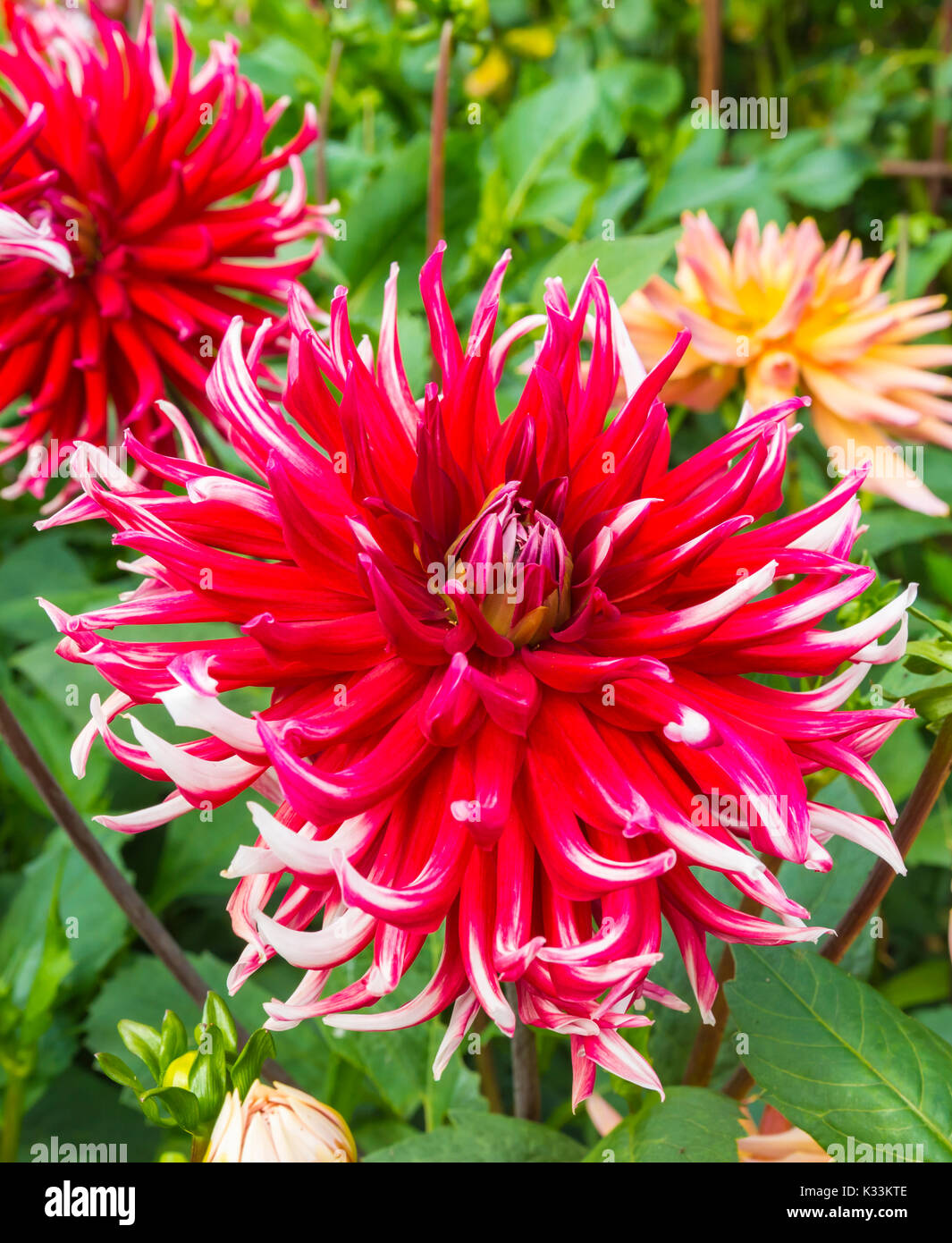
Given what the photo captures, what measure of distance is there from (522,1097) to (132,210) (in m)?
0.58

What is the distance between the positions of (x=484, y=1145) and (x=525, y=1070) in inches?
1.6

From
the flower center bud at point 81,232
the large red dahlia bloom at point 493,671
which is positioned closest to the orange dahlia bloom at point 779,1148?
the large red dahlia bloom at point 493,671

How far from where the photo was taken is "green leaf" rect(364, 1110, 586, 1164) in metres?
0.51

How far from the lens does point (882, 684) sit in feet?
1.63

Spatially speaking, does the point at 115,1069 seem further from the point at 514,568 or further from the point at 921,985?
the point at 921,985

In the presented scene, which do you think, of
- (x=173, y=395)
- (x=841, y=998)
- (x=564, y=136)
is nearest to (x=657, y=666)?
(x=841, y=998)

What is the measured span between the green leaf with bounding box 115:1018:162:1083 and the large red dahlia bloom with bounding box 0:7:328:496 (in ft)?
1.11

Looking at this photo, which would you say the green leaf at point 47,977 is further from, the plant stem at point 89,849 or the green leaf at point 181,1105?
the green leaf at point 181,1105

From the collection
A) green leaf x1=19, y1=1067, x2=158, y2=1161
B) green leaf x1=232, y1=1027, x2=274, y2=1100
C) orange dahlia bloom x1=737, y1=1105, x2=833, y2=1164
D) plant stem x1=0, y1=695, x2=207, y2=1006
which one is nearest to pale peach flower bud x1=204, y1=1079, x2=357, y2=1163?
green leaf x1=232, y1=1027, x2=274, y2=1100

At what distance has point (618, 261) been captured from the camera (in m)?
0.74

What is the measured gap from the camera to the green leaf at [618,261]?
2.36 feet

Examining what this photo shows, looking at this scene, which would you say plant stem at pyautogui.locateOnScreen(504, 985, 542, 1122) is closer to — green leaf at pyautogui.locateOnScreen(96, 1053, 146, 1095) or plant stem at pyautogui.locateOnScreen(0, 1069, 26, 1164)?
green leaf at pyautogui.locateOnScreen(96, 1053, 146, 1095)
